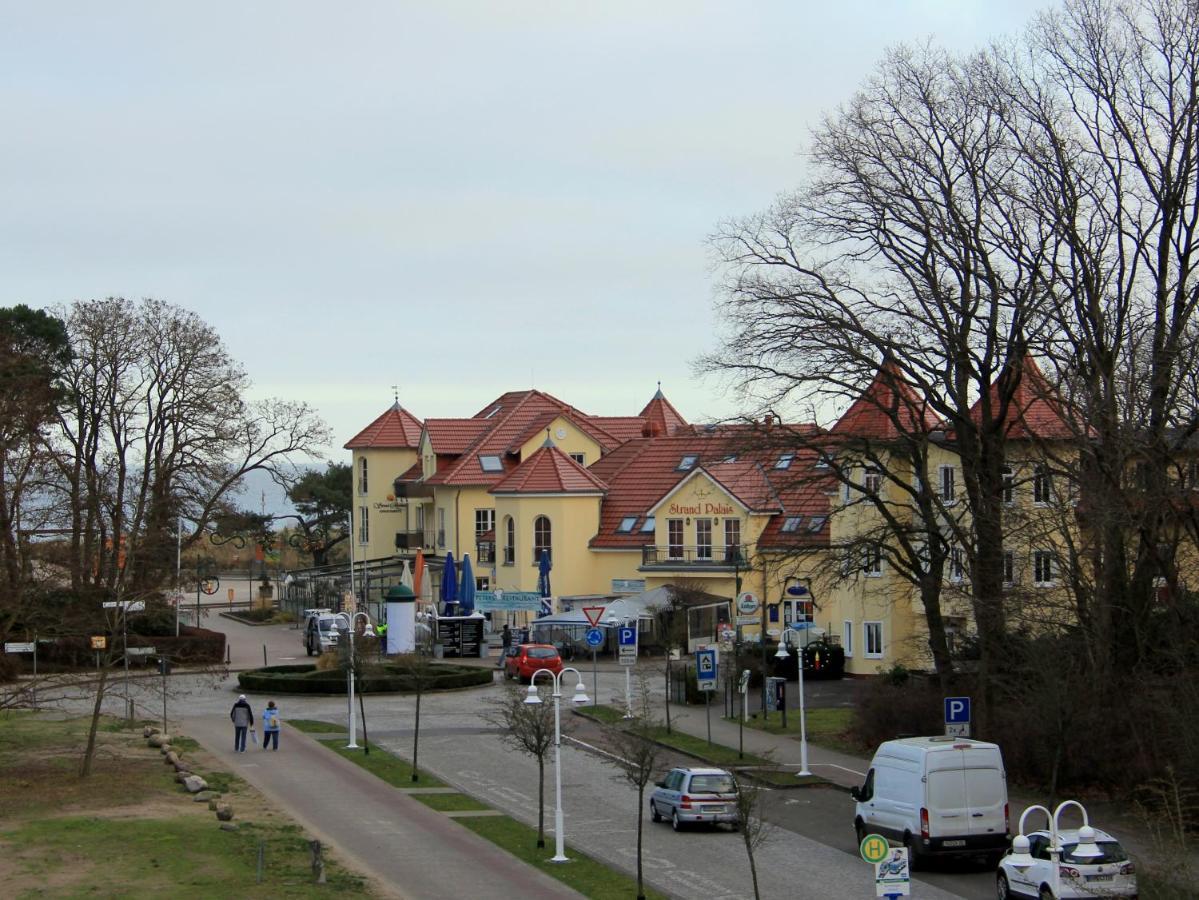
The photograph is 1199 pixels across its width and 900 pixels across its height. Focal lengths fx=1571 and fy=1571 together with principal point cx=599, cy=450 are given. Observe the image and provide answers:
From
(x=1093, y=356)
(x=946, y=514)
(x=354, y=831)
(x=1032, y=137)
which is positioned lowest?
(x=354, y=831)

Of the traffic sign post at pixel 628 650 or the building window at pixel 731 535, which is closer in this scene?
the traffic sign post at pixel 628 650

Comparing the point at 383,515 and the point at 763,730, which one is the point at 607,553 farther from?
the point at 763,730

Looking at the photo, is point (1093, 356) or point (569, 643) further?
point (569, 643)

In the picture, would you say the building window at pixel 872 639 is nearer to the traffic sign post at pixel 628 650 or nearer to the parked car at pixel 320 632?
the traffic sign post at pixel 628 650

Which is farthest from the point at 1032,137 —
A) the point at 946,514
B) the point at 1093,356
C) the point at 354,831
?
the point at 354,831

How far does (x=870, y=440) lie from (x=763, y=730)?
33.8 feet

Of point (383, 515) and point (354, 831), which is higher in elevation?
point (383, 515)

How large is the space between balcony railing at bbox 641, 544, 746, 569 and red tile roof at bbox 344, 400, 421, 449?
24.0 m

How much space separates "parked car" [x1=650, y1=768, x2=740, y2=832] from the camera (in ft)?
95.2

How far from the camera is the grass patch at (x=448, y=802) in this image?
31281 mm

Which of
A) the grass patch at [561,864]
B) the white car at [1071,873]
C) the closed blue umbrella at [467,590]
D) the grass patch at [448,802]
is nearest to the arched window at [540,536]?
the closed blue umbrella at [467,590]

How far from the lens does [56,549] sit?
161 ft

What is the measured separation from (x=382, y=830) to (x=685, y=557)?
41071 mm

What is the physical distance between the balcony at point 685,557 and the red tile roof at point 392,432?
24.1 m
